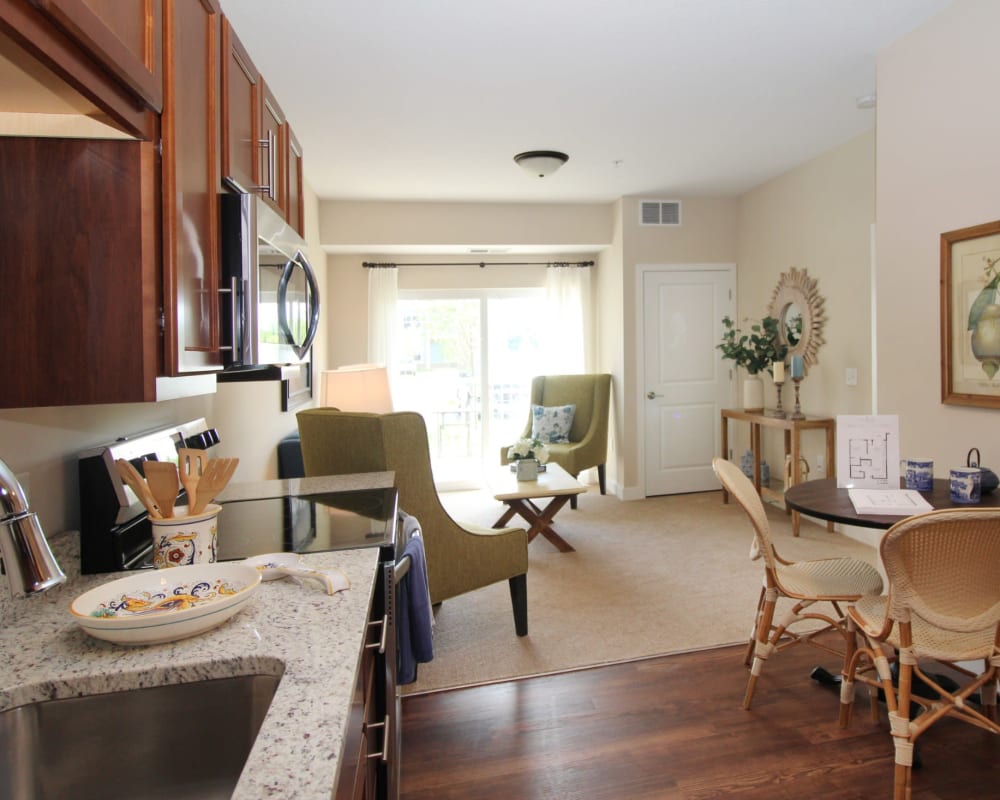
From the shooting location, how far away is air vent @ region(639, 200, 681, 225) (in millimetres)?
5246

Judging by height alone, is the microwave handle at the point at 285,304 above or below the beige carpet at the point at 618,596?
above

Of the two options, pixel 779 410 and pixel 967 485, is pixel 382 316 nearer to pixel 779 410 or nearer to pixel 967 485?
pixel 779 410

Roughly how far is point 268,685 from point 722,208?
547 centimetres

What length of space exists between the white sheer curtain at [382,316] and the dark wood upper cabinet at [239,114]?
4.00 m

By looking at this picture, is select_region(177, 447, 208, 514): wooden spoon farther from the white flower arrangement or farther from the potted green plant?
the potted green plant

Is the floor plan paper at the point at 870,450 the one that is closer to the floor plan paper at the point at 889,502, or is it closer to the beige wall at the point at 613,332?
the floor plan paper at the point at 889,502

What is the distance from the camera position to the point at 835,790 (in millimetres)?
1753

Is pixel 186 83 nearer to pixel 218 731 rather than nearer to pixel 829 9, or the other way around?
pixel 218 731

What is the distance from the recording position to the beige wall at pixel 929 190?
2248 mm

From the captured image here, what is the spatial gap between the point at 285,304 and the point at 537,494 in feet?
7.69

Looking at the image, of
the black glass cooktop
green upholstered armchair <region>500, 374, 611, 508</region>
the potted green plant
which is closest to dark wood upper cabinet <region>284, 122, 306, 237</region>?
the black glass cooktop

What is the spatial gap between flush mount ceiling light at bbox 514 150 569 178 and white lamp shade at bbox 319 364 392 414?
1670mm

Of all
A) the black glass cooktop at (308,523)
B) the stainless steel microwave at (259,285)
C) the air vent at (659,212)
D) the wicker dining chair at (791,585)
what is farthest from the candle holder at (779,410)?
the stainless steel microwave at (259,285)

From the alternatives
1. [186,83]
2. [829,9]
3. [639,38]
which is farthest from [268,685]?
[829,9]
